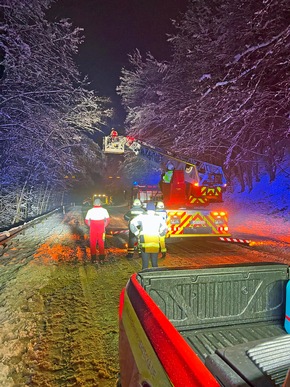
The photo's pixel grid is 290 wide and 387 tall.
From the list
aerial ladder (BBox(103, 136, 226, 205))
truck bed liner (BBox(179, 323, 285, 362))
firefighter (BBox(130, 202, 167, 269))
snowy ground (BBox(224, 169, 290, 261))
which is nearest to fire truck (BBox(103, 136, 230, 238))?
aerial ladder (BBox(103, 136, 226, 205))

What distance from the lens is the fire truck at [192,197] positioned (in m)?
10.6

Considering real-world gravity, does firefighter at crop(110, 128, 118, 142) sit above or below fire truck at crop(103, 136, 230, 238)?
above

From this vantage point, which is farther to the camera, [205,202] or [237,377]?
[205,202]

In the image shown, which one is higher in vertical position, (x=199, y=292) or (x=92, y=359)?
(x=199, y=292)

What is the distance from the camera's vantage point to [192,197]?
11672 mm

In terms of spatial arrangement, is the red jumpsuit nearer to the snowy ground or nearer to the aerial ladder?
the aerial ladder

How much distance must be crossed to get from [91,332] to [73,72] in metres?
10.0

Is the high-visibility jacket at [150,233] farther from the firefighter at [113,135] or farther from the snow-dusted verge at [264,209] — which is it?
the firefighter at [113,135]

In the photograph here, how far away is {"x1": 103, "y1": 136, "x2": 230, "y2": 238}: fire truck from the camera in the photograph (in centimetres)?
1064

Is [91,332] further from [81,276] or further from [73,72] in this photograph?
[73,72]

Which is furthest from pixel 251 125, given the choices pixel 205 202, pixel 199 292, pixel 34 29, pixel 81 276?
pixel 199 292

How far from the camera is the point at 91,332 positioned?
3.98 m

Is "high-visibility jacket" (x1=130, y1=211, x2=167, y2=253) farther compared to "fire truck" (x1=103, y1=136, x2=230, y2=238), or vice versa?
"fire truck" (x1=103, y1=136, x2=230, y2=238)

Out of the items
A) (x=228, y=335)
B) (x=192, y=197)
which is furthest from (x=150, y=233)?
(x=192, y=197)
